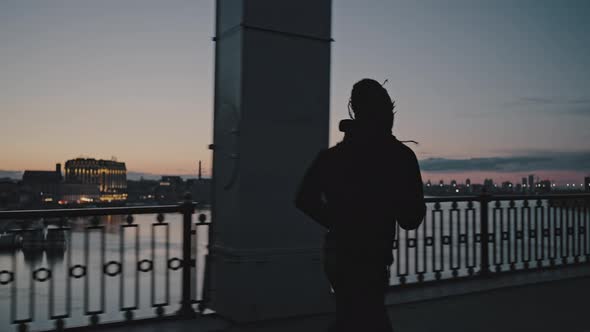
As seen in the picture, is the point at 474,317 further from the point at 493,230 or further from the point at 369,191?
the point at 369,191

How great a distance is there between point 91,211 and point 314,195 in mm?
2720

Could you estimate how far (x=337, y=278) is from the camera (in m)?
1.90

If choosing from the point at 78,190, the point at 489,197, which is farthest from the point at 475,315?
the point at 78,190

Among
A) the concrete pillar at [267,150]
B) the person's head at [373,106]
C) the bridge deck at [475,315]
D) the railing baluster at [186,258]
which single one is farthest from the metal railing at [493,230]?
the person's head at [373,106]

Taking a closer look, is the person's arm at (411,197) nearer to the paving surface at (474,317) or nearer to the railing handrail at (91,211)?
the paving surface at (474,317)

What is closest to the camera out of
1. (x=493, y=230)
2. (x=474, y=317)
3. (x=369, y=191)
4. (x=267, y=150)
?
(x=369, y=191)

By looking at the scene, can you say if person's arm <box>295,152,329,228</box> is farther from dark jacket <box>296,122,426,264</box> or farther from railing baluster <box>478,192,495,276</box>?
railing baluster <box>478,192,495,276</box>

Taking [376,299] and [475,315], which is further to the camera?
[475,315]

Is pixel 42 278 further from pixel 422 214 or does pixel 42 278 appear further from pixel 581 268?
pixel 581 268

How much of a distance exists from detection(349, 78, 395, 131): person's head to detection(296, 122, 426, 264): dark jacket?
5 centimetres

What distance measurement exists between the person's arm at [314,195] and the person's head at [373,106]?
23 cm

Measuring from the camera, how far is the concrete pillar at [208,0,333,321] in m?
4.08

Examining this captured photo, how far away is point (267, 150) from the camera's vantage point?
418cm

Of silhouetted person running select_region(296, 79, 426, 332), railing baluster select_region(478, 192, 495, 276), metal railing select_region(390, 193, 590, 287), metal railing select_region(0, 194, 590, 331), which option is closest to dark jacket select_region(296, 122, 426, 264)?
silhouetted person running select_region(296, 79, 426, 332)
